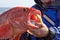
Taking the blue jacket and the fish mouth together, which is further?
the blue jacket

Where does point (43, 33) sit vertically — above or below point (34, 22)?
below

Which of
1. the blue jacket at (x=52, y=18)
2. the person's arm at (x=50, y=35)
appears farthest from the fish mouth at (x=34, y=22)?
the blue jacket at (x=52, y=18)

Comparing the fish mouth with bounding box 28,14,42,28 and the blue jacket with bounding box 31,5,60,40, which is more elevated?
the fish mouth with bounding box 28,14,42,28

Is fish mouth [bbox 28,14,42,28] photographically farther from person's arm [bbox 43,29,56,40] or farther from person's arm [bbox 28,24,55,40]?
person's arm [bbox 43,29,56,40]

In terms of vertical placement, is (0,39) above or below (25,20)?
below

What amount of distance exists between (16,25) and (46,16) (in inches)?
39.7

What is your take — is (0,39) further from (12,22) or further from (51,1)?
(51,1)

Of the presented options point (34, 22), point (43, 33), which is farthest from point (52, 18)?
point (34, 22)

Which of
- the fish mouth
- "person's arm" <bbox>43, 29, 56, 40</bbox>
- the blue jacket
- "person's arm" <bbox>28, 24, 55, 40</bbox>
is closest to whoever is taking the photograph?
the fish mouth

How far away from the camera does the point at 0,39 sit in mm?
2592

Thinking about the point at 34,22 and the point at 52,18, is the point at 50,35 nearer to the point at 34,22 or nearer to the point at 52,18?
the point at 52,18

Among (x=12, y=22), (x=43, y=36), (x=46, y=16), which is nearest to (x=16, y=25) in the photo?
(x=12, y=22)

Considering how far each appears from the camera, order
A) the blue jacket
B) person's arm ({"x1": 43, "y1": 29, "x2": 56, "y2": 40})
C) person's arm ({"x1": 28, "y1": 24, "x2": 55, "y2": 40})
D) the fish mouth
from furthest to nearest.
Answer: the blue jacket → person's arm ({"x1": 43, "y1": 29, "x2": 56, "y2": 40}) → person's arm ({"x1": 28, "y1": 24, "x2": 55, "y2": 40}) → the fish mouth

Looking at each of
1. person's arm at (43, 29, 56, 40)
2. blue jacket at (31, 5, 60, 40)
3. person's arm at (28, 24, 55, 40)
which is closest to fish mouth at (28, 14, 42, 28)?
person's arm at (28, 24, 55, 40)
